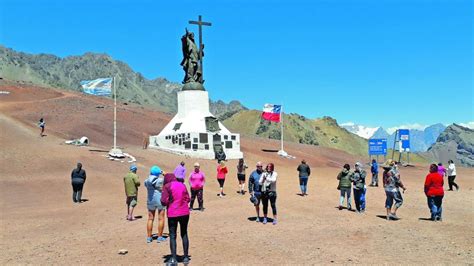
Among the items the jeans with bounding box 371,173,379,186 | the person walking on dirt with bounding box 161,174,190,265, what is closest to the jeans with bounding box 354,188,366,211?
the person walking on dirt with bounding box 161,174,190,265

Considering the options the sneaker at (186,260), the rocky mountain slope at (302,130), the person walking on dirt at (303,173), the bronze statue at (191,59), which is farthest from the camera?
the rocky mountain slope at (302,130)

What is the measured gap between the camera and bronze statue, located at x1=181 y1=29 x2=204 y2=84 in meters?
32.7

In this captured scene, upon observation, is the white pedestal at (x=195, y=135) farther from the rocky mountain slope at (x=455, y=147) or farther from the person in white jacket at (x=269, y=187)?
the rocky mountain slope at (x=455, y=147)

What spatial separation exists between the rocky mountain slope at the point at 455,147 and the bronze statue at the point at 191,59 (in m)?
144

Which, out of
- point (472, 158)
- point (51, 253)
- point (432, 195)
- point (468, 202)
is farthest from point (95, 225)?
point (472, 158)

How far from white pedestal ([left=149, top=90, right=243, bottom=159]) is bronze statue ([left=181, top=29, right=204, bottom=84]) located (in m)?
1.12

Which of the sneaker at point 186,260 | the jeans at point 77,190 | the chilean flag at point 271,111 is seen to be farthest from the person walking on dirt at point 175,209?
the chilean flag at point 271,111

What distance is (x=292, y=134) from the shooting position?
112938 millimetres

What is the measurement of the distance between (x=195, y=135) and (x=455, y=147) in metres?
167

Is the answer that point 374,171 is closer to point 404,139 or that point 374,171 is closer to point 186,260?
point 186,260

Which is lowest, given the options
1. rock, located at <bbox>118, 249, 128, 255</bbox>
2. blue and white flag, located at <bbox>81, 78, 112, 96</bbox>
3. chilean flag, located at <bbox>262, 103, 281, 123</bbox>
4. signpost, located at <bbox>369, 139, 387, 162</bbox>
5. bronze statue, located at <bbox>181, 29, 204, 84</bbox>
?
rock, located at <bbox>118, 249, 128, 255</bbox>

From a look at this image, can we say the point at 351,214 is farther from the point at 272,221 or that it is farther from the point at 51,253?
the point at 51,253

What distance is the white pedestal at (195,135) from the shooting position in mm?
29969

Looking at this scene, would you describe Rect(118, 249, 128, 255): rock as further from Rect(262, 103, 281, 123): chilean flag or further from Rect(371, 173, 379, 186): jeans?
Rect(262, 103, 281, 123): chilean flag
